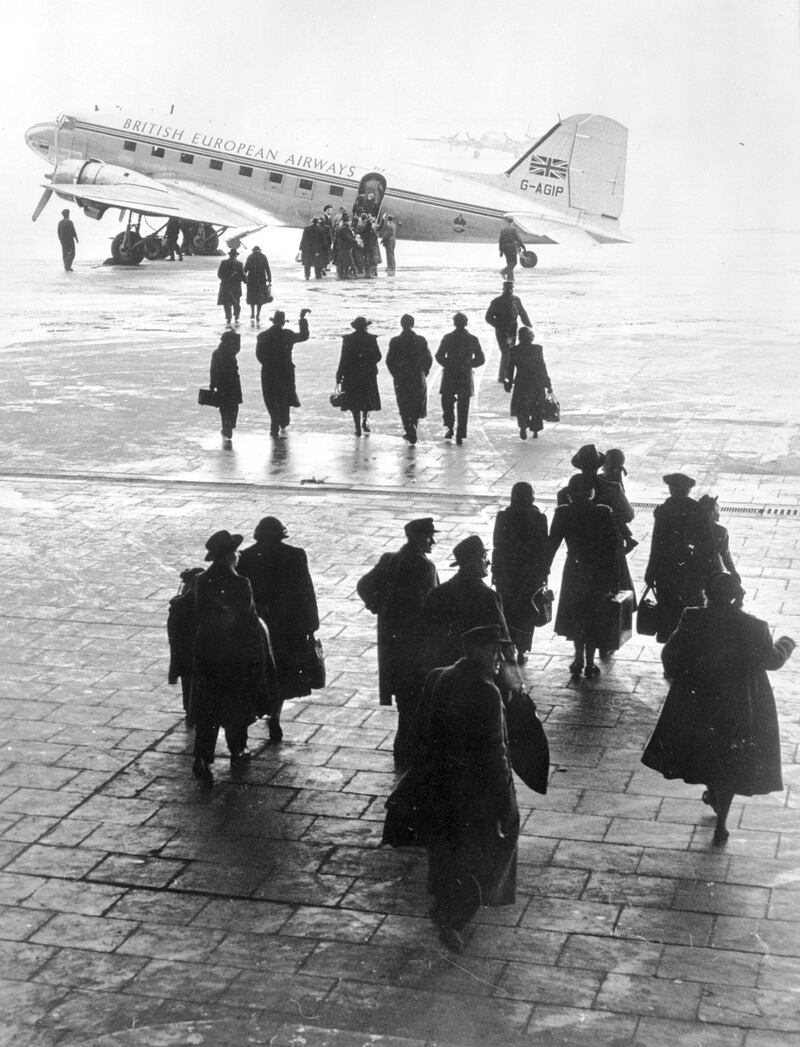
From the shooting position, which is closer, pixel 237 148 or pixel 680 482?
pixel 680 482

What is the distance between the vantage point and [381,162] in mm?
38688

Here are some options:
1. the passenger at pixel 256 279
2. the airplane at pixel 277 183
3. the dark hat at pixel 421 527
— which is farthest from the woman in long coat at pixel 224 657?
the airplane at pixel 277 183

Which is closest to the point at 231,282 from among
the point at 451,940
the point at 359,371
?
the point at 359,371

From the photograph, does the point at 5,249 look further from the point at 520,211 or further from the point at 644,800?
the point at 644,800

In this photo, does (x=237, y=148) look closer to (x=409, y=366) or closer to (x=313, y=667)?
(x=409, y=366)

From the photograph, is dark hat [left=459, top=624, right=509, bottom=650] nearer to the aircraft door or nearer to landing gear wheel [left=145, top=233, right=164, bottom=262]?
the aircraft door

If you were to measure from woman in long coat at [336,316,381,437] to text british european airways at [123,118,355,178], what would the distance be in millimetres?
22458

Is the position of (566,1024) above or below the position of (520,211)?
below

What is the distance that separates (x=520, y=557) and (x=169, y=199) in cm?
2967

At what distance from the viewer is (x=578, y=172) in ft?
130

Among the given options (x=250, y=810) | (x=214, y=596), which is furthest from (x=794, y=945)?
(x=214, y=596)

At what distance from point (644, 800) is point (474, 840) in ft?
5.79

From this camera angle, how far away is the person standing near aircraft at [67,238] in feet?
114

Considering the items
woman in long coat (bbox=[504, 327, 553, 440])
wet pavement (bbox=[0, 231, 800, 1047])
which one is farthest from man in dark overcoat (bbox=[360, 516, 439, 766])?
woman in long coat (bbox=[504, 327, 553, 440])
